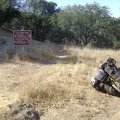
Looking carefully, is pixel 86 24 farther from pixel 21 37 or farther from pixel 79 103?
pixel 79 103

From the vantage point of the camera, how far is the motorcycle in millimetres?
7305

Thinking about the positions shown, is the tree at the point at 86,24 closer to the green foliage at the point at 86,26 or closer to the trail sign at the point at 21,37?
the green foliage at the point at 86,26

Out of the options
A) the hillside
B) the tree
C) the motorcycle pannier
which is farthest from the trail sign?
the tree

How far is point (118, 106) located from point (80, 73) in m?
3.52

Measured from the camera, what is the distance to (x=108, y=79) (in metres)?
7.54

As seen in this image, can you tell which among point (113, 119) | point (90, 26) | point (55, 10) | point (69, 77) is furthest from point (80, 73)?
point (55, 10)

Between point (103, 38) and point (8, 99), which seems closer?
point (8, 99)

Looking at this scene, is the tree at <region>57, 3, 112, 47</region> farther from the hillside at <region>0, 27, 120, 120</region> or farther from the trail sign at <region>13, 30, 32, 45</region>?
the hillside at <region>0, 27, 120, 120</region>

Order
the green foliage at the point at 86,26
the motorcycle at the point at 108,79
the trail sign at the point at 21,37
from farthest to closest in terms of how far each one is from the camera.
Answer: the green foliage at the point at 86,26
the trail sign at the point at 21,37
the motorcycle at the point at 108,79

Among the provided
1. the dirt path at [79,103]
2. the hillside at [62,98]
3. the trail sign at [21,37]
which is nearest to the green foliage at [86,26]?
the trail sign at [21,37]

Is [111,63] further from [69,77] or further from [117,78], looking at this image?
[69,77]

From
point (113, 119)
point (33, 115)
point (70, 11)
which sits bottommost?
point (113, 119)

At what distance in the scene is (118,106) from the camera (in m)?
6.44

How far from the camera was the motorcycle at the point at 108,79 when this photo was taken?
24.0 ft
